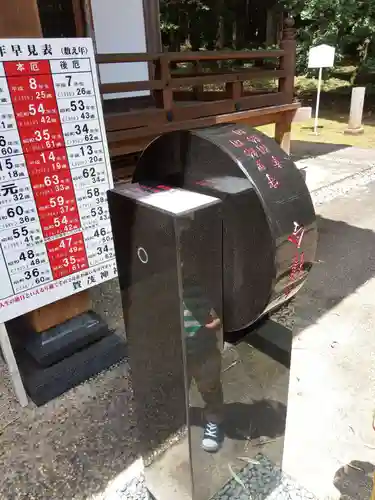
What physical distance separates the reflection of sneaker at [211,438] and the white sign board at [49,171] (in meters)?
1.18

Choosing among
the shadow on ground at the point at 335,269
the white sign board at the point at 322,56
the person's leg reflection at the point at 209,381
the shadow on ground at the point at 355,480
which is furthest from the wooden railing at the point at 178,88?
the white sign board at the point at 322,56

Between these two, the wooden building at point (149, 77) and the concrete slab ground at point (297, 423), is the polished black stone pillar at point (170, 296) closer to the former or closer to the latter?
the concrete slab ground at point (297, 423)

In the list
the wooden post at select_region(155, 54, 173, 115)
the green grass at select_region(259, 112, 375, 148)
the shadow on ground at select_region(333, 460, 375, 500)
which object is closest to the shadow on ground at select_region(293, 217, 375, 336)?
the shadow on ground at select_region(333, 460, 375, 500)

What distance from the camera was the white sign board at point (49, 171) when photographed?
6.44ft

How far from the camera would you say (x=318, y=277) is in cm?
394

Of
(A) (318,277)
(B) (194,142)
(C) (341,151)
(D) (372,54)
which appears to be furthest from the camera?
(D) (372,54)

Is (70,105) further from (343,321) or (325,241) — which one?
(325,241)

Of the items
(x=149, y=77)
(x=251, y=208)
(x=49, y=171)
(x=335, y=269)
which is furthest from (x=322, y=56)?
(x=251, y=208)

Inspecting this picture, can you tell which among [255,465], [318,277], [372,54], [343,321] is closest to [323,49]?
[372,54]

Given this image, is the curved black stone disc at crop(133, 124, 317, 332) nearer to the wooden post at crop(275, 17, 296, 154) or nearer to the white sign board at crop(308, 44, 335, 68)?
the wooden post at crop(275, 17, 296, 154)

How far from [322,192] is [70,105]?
5025 millimetres

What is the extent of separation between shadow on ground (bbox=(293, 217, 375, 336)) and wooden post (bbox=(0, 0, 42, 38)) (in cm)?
259

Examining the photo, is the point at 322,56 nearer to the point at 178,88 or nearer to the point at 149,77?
the point at 149,77

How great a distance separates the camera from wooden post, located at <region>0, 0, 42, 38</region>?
201cm
